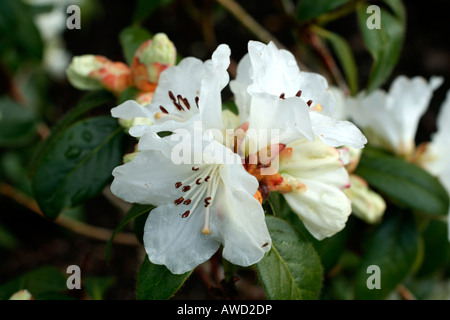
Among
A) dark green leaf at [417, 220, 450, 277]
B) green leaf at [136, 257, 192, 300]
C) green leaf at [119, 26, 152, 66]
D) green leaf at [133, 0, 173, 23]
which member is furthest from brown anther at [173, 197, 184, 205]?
dark green leaf at [417, 220, 450, 277]

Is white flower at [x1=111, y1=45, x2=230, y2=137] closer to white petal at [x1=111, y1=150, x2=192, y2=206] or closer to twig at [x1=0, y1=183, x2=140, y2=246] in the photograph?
white petal at [x1=111, y1=150, x2=192, y2=206]

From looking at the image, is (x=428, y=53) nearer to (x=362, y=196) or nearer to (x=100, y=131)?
(x=362, y=196)

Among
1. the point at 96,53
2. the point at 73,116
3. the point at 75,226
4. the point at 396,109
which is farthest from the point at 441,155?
the point at 96,53

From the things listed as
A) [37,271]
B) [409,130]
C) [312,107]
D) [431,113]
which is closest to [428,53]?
[431,113]

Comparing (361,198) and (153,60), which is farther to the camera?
(361,198)

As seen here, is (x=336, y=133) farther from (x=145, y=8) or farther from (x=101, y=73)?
(x=145, y=8)

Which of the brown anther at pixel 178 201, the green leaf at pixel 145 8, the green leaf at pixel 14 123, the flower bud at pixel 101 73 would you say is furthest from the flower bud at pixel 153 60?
the green leaf at pixel 14 123
